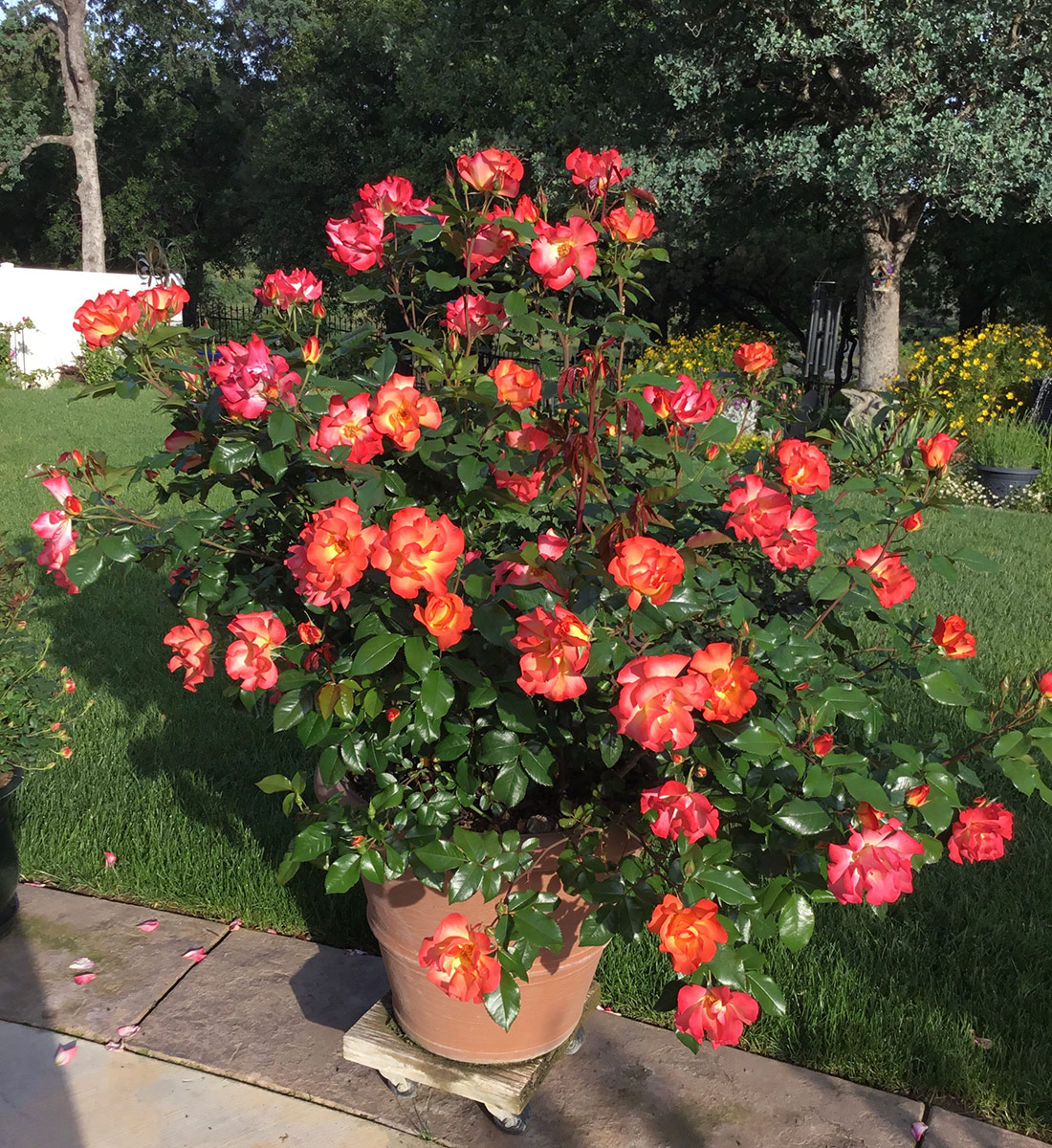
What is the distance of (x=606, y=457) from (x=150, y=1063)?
1.51m

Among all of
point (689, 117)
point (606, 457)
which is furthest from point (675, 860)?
point (689, 117)

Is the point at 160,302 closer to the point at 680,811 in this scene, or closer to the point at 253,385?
the point at 253,385

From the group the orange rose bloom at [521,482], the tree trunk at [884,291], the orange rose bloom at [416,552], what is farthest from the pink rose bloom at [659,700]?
the tree trunk at [884,291]

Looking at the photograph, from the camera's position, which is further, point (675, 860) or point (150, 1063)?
point (150, 1063)

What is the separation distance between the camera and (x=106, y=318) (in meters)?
1.61

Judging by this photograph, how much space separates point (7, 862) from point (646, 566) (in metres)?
1.95

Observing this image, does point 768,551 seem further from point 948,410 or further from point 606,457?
point 948,410

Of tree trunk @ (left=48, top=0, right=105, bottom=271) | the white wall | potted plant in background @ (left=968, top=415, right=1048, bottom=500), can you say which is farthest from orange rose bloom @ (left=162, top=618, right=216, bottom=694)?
tree trunk @ (left=48, top=0, right=105, bottom=271)

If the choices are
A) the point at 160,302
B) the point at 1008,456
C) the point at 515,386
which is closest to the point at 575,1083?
the point at 515,386

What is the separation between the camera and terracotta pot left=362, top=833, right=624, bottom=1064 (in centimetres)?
173

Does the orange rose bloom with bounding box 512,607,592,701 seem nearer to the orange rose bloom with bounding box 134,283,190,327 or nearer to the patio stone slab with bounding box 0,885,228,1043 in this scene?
the orange rose bloom with bounding box 134,283,190,327

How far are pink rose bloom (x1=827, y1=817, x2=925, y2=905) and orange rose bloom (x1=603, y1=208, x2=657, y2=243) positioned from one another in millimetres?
1047

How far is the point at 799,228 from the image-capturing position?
15367 mm

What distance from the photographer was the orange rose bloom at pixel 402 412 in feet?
4.74
